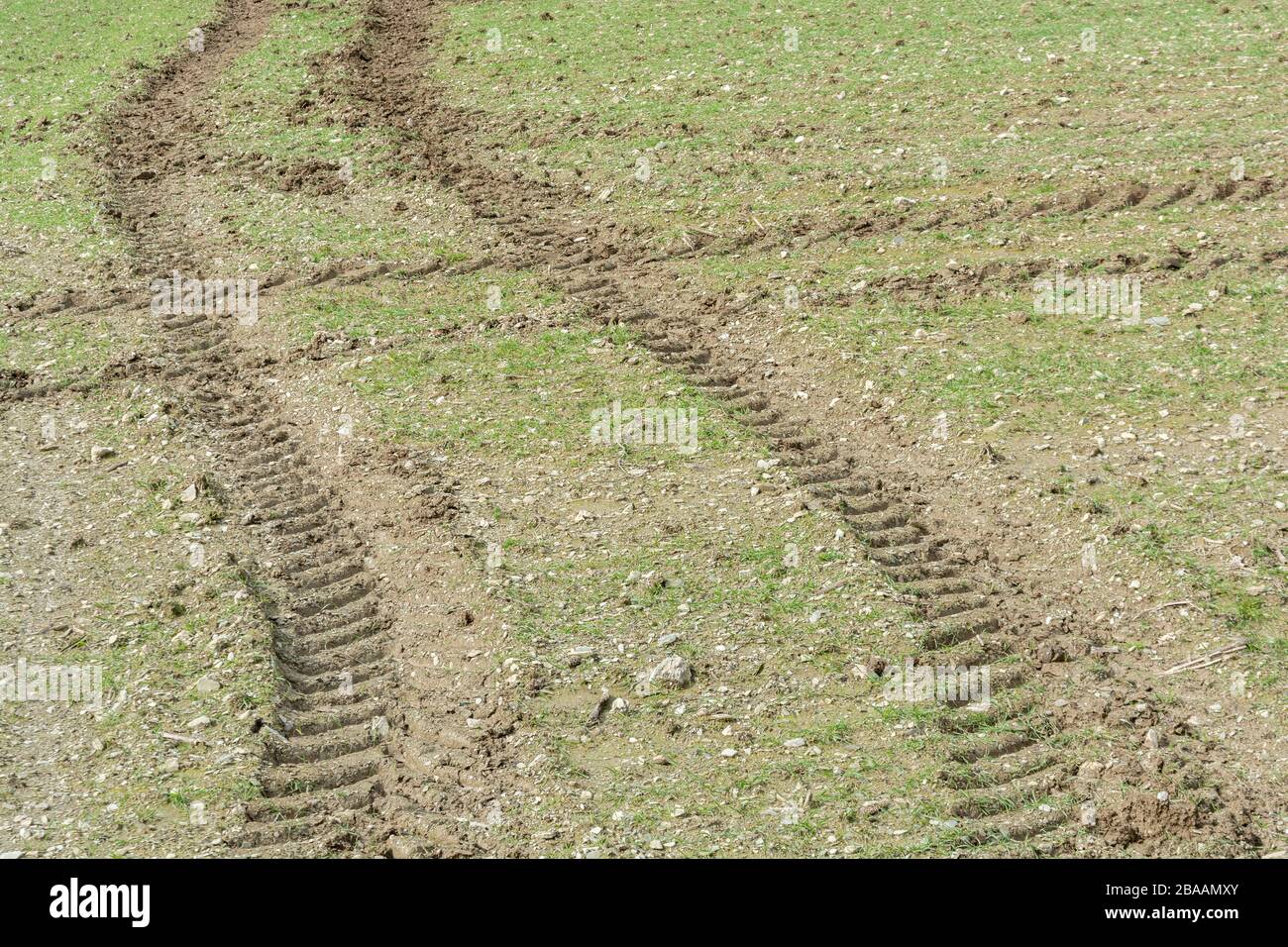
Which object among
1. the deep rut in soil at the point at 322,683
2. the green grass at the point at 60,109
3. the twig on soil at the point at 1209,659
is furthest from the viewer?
the green grass at the point at 60,109

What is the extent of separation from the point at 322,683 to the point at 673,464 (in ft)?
11.3

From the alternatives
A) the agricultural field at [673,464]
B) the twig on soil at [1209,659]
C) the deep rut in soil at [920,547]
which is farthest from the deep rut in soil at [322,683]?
the twig on soil at [1209,659]

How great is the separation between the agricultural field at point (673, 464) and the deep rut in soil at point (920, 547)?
4 centimetres

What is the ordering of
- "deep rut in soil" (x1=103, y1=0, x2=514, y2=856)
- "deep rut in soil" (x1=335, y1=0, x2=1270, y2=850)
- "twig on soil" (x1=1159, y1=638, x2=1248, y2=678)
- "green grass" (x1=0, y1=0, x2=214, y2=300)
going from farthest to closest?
"green grass" (x1=0, y1=0, x2=214, y2=300)
"twig on soil" (x1=1159, y1=638, x2=1248, y2=678)
"deep rut in soil" (x1=335, y1=0, x2=1270, y2=850)
"deep rut in soil" (x1=103, y1=0, x2=514, y2=856)

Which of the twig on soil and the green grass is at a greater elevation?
the green grass

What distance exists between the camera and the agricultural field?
6914mm

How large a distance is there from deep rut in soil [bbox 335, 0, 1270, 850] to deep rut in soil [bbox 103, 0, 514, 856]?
9.32 feet

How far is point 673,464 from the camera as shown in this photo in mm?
9977

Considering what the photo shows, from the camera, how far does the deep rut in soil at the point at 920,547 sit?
6836 millimetres

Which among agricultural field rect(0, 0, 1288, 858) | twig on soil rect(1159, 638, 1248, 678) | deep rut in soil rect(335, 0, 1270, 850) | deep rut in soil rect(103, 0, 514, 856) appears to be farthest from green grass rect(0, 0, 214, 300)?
twig on soil rect(1159, 638, 1248, 678)

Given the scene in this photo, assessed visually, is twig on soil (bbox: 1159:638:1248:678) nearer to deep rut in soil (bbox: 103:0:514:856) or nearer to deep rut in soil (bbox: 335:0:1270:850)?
deep rut in soil (bbox: 335:0:1270:850)

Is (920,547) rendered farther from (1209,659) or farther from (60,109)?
(60,109)

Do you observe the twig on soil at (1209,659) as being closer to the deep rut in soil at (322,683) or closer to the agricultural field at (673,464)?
the agricultural field at (673,464)

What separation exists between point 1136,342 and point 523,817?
7.32 meters
